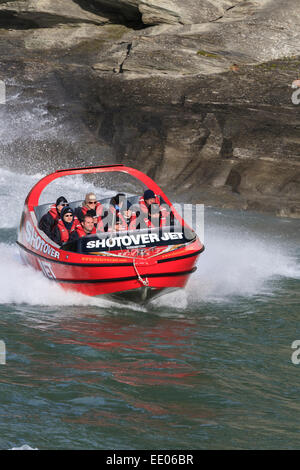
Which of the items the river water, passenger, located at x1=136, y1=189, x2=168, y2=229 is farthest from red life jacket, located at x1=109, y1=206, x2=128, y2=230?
the river water

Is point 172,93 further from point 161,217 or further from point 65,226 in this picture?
point 65,226

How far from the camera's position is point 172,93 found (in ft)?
71.9

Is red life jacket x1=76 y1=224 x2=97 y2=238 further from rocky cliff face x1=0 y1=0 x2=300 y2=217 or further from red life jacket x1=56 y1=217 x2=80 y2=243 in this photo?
rocky cliff face x1=0 y1=0 x2=300 y2=217

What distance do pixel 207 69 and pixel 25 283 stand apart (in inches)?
512

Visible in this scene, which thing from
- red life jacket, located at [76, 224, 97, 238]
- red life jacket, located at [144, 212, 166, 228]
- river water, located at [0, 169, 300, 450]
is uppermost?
red life jacket, located at [144, 212, 166, 228]

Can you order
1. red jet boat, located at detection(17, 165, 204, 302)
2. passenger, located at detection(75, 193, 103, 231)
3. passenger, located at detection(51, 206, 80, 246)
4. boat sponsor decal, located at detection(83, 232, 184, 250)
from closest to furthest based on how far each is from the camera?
red jet boat, located at detection(17, 165, 204, 302) → boat sponsor decal, located at detection(83, 232, 184, 250) → passenger, located at detection(51, 206, 80, 246) → passenger, located at detection(75, 193, 103, 231)

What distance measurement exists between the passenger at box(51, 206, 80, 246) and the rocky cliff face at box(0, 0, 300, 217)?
9.19 meters

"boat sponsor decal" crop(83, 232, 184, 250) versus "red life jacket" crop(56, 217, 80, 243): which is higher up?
"red life jacket" crop(56, 217, 80, 243)

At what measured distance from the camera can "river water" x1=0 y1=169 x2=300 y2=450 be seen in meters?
6.50

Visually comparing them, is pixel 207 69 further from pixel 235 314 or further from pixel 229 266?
pixel 235 314

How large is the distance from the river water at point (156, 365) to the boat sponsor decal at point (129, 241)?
0.93 metres

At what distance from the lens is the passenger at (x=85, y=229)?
11.0 m

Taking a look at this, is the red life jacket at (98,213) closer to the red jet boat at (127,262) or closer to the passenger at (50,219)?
the passenger at (50,219)

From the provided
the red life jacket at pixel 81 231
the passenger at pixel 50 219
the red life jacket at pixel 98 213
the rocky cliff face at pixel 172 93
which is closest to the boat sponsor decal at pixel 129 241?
the red life jacket at pixel 81 231
